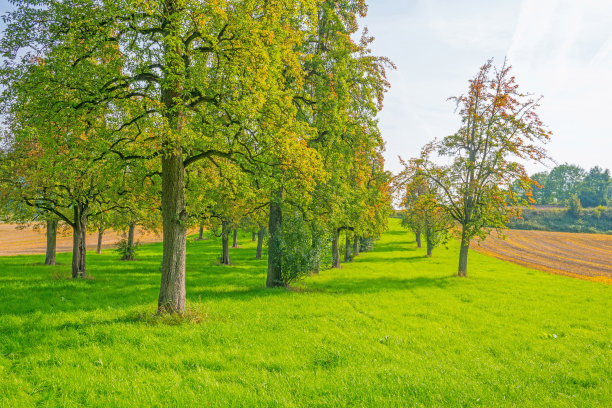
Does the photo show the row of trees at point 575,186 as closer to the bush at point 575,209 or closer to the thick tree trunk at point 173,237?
the bush at point 575,209

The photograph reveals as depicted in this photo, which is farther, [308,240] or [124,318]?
[308,240]

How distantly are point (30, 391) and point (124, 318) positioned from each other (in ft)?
17.3

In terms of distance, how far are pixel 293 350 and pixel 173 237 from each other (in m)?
5.98

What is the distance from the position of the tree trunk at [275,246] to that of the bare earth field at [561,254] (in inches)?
1176

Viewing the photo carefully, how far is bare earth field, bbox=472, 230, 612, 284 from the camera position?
35438 mm

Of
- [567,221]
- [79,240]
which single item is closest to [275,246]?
[79,240]

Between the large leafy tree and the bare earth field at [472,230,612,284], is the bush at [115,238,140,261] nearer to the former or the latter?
the large leafy tree

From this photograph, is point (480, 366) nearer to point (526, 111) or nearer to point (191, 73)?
point (191, 73)

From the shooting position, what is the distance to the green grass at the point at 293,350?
256 inches

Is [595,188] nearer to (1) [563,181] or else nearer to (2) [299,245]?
(1) [563,181]

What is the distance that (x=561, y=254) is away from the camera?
51.6 meters

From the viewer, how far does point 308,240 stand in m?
18.6

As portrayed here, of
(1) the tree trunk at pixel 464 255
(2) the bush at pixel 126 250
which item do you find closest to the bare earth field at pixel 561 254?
(1) the tree trunk at pixel 464 255

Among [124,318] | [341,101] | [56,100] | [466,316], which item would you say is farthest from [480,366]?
[56,100]
